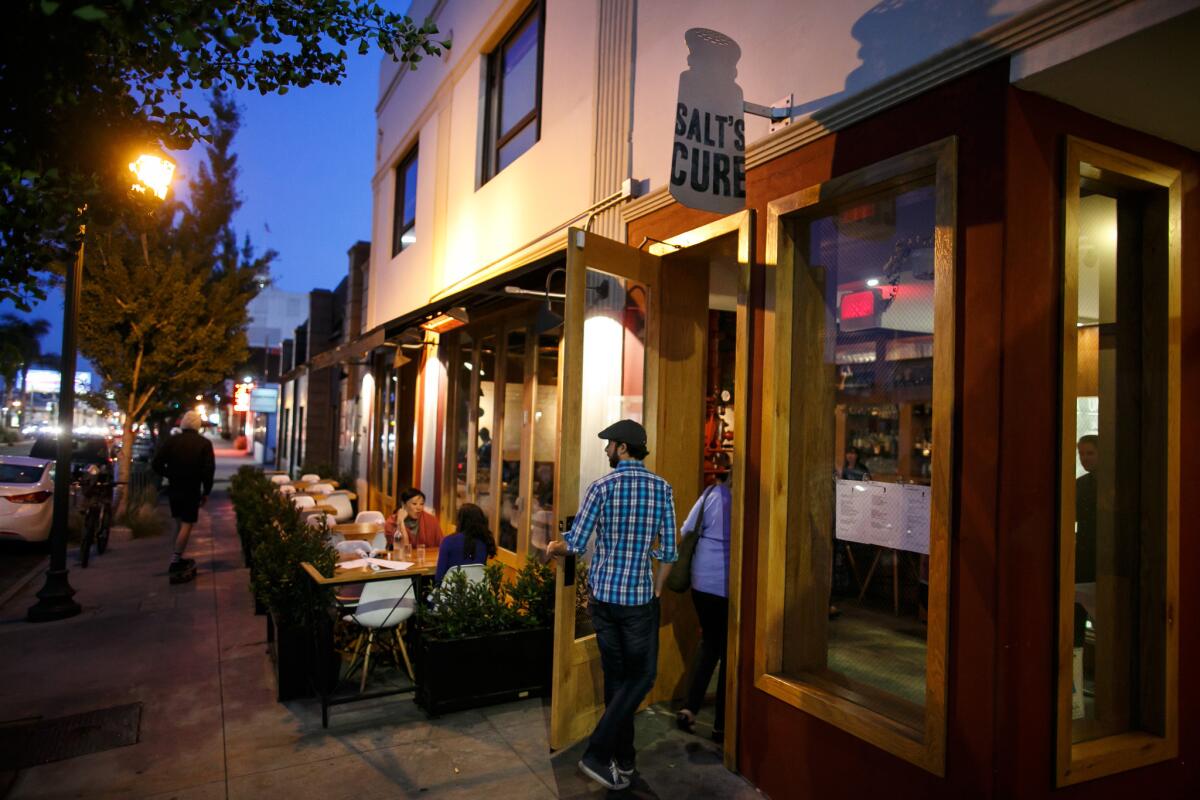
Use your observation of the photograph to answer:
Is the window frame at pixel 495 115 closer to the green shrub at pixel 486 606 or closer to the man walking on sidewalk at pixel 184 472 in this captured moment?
the man walking on sidewalk at pixel 184 472

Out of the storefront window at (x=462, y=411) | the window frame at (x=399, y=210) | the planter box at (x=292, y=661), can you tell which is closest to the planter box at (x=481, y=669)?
the planter box at (x=292, y=661)

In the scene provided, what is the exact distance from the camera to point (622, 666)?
14.1 feet

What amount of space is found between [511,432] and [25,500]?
24.2 ft

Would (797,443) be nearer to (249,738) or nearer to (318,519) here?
(249,738)

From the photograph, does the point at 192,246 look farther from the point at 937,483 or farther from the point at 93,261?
the point at 937,483

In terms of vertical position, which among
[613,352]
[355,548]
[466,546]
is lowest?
[355,548]

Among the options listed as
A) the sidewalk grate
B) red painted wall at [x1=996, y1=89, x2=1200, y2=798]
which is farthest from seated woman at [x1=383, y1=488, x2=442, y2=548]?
red painted wall at [x1=996, y1=89, x2=1200, y2=798]

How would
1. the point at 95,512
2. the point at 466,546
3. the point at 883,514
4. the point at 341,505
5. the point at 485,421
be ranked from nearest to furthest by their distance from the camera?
the point at 883,514
the point at 466,546
the point at 485,421
the point at 95,512
the point at 341,505

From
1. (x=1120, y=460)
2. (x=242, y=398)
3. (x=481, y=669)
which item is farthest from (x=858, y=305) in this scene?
(x=242, y=398)

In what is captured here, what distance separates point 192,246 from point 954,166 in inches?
706

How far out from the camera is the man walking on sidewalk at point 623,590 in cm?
421

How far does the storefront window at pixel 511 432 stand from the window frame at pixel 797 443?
4830 mm

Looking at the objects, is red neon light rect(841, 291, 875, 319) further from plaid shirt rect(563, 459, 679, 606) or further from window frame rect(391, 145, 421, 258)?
window frame rect(391, 145, 421, 258)

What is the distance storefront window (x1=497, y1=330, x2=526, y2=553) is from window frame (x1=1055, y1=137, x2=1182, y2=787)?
6.25 m
